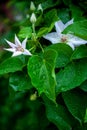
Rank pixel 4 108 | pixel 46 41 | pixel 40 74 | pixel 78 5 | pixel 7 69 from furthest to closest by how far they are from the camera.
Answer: pixel 4 108, pixel 78 5, pixel 46 41, pixel 7 69, pixel 40 74

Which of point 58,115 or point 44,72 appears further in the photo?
point 58,115

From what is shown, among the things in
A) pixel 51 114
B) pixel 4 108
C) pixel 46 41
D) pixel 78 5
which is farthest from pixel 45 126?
pixel 4 108

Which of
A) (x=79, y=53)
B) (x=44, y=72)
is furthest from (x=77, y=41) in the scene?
(x=44, y=72)

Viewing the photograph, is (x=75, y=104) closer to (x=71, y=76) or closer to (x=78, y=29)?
(x=71, y=76)

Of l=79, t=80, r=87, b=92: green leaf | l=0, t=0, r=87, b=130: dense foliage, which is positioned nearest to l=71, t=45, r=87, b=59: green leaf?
l=0, t=0, r=87, b=130: dense foliage

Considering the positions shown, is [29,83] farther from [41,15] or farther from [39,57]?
[41,15]

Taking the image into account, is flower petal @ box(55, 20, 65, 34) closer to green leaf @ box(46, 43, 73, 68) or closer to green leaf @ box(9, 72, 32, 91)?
green leaf @ box(46, 43, 73, 68)
